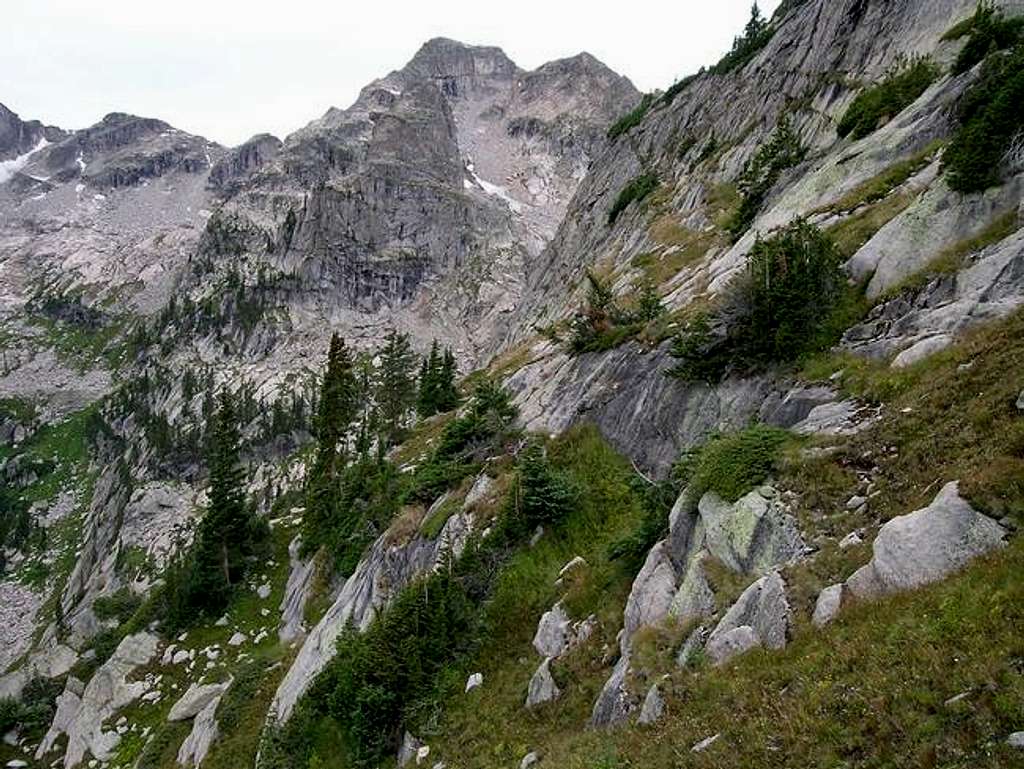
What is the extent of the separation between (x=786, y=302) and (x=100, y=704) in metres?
48.5

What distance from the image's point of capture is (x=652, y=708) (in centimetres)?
1309

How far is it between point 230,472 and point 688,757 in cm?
5095

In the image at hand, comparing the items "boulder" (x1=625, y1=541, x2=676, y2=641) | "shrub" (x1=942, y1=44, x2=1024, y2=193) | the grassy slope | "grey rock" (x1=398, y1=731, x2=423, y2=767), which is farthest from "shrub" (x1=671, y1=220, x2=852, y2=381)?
"grey rock" (x1=398, y1=731, x2=423, y2=767)

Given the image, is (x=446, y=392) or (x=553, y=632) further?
(x=446, y=392)

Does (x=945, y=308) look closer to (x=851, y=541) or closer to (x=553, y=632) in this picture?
(x=851, y=541)

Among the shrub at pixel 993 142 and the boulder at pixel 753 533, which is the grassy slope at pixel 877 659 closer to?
the boulder at pixel 753 533

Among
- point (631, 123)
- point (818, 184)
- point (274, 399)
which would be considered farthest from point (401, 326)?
point (818, 184)

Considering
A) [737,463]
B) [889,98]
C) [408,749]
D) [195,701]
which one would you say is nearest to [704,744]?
[737,463]

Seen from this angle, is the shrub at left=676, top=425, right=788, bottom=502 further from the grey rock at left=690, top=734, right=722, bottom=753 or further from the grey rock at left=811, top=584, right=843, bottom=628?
the grey rock at left=690, top=734, right=722, bottom=753

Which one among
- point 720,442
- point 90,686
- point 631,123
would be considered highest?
point 631,123

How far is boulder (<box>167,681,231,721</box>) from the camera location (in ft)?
118

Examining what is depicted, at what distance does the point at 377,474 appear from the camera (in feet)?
147

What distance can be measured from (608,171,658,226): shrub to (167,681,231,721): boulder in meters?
61.5

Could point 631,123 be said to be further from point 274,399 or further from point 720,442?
point 274,399
